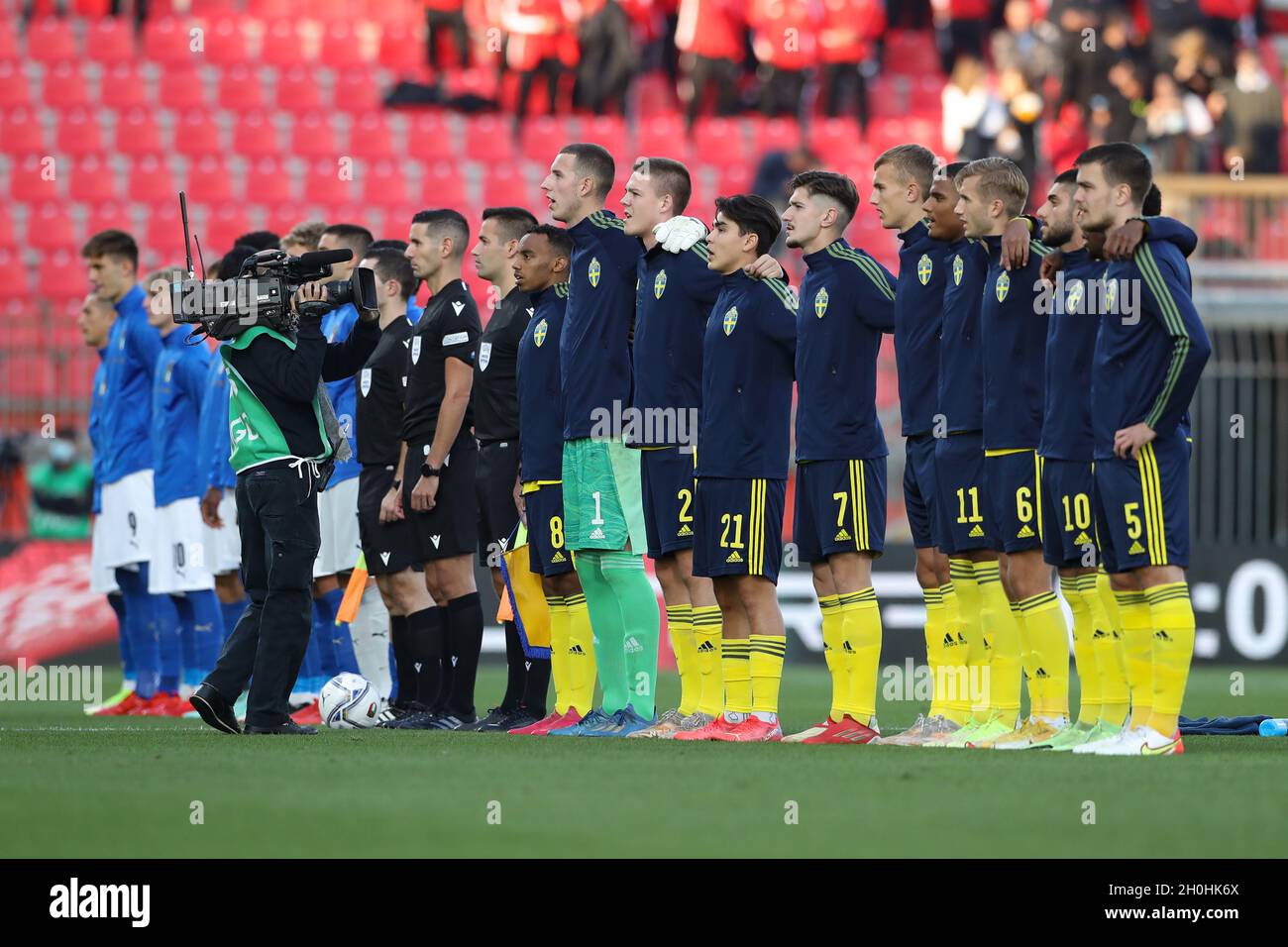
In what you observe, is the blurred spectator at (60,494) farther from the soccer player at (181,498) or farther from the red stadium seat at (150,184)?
the red stadium seat at (150,184)

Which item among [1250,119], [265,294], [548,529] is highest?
[1250,119]

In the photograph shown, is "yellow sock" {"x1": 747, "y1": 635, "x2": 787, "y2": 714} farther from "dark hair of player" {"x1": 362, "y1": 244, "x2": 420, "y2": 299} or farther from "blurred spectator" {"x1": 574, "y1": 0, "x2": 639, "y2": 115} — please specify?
"blurred spectator" {"x1": 574, "y1": 0, "x2": 639, "y2": 115}

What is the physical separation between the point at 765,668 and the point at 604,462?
1.24 meters

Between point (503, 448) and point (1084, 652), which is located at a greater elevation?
point (503, 448)

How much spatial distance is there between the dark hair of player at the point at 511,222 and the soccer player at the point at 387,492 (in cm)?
76

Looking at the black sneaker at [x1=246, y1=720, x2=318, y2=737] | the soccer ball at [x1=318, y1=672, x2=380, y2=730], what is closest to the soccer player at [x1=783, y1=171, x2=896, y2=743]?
the black sneaker at [x1=246, y1=720, x2=318, y2=737]

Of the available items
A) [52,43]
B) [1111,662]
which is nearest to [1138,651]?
[1111,662]

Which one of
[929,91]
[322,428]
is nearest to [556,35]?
A: [929,91]

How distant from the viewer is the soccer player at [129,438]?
12.2 m

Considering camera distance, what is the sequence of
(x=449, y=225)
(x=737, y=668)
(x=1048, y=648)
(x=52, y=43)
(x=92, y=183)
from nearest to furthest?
(x=1048, y=648)
(x=737, y=668)
(x=449, y=225)
(x=92, y=183)
(x=52, y=43)

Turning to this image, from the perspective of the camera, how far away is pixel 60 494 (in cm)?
1602

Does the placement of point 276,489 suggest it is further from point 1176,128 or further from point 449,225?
point 1176,128

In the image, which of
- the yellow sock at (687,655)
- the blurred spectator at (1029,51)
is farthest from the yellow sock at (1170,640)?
the blurred spectator at (1029,51)

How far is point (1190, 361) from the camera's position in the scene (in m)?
7.83
